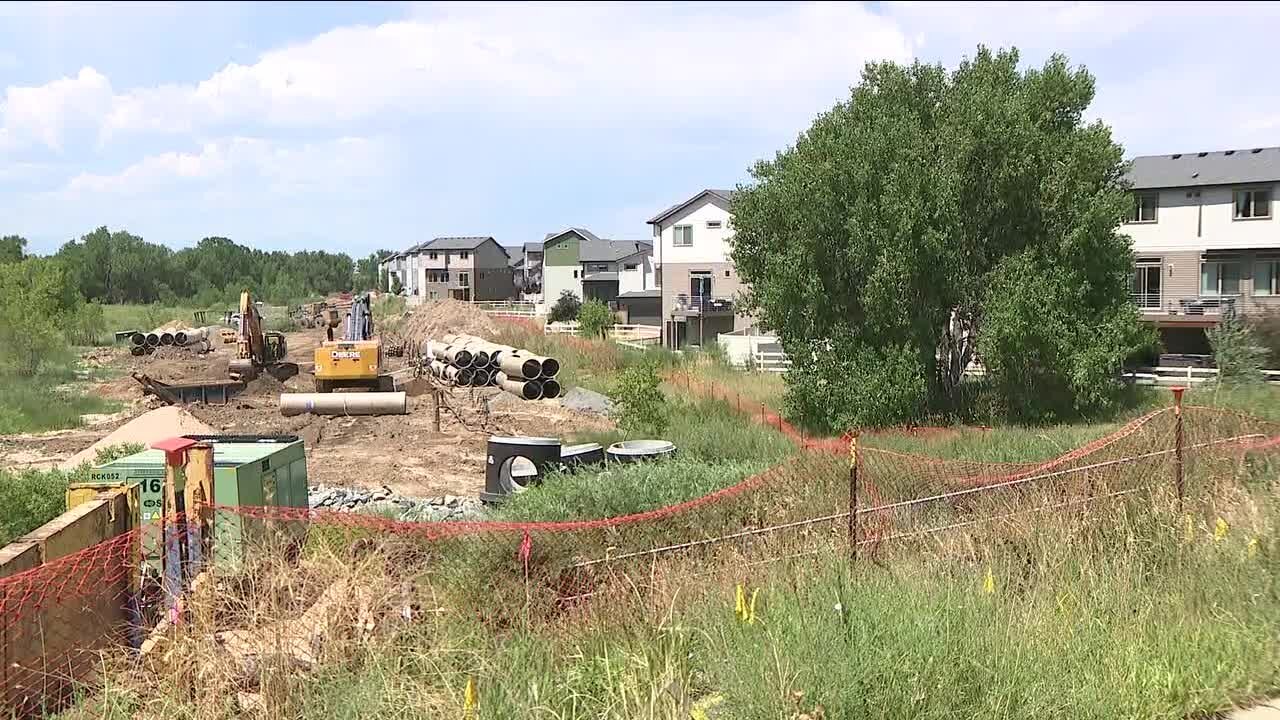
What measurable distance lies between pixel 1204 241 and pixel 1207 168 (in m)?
3.17

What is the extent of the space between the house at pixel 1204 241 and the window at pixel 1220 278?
0.13ft

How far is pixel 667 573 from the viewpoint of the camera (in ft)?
24.2

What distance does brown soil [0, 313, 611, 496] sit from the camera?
1981 cm

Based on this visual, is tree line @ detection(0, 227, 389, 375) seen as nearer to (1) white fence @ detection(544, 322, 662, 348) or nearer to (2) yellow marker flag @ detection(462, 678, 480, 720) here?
(1) white fence @ detection(544, 322, 662, 348)

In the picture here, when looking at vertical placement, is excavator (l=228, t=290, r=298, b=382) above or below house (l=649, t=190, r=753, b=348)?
below

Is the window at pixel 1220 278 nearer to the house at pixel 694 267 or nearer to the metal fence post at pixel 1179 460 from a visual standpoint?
the house at pixel 694 267

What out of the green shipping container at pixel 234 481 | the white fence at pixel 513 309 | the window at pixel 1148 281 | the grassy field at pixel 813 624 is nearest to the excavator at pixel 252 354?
the green shipping container at pixel 234 481

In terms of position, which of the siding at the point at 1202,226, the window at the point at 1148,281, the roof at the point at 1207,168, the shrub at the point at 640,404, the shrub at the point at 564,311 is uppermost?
the roof at the point at 1207,168

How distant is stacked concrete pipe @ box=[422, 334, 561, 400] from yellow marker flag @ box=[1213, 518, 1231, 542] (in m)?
24.7

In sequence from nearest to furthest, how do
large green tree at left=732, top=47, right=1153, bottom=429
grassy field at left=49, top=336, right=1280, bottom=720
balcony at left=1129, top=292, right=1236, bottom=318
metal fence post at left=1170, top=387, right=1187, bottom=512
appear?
1. grassy field at left=49, top=336, right=1280, bottom=720
2. metal fence post at left=1170, top=387, right=1187, bottom=512
3. large green tree at left=732, top=47, right=1153, bottom=429
4. balcony at left=1129, top=292, right=1236, bottom=318

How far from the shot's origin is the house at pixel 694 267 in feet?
180

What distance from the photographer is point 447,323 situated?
155ft

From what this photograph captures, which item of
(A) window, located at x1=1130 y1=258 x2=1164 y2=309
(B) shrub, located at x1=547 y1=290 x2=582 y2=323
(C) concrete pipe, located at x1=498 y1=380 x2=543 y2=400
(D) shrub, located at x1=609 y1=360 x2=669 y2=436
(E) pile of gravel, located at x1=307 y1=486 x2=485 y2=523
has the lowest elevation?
(E) pile of gravel, located at x1=307 y1=486 x2=485 y2=523

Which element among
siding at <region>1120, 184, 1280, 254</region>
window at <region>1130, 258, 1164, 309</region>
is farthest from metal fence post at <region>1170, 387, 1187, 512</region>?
window at <region>1130, 258, 1164, 309</region>
